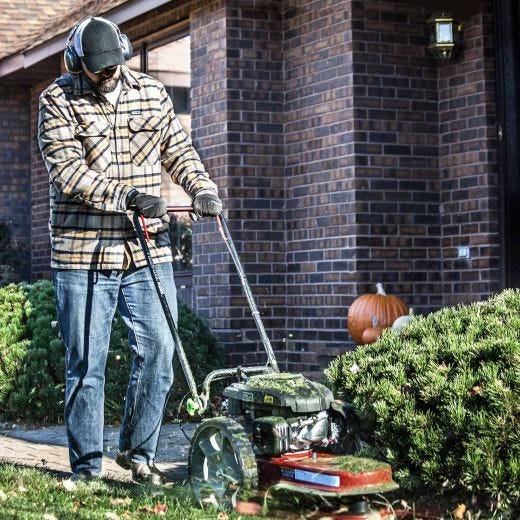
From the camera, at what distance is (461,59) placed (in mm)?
9789

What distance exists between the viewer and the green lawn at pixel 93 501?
523 centimetres

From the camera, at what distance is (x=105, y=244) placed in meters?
5.91

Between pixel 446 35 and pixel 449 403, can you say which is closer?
pixel 449 403

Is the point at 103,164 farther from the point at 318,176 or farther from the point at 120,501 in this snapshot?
the point at 318,176

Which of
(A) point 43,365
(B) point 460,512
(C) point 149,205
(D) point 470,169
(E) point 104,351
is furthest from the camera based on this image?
(D) point 470,169

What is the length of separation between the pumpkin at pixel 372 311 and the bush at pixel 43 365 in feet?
3.84

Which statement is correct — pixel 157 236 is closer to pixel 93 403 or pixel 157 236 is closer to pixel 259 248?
pixel 93 403

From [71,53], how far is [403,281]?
471cm

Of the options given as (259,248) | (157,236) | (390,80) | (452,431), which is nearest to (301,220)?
(259,248)

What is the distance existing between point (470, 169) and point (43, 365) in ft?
11.9

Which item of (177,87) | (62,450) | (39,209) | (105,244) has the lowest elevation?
(62,450)

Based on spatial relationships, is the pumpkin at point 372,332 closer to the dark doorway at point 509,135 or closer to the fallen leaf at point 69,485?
the dark doorway at point 509,135

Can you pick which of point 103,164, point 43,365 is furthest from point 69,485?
point 43,365

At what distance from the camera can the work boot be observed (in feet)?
19.7
